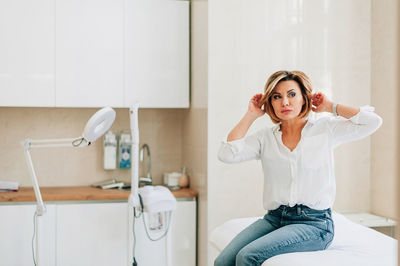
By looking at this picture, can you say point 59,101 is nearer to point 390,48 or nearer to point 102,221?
point 102,221

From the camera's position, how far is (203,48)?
3.09 m

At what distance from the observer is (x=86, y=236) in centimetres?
311

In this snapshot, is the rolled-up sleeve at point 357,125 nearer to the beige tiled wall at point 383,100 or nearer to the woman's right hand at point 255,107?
the woman's right hand at point 255,107

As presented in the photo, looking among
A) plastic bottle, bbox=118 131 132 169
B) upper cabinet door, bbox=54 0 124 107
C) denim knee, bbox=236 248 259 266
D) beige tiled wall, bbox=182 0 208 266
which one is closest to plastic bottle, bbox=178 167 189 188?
beige tiled wall, bbox=182 0 208 266

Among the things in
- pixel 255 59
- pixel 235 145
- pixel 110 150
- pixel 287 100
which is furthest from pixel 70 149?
pixel 287 100

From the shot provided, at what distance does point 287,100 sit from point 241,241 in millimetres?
640

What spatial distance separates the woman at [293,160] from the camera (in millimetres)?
2053

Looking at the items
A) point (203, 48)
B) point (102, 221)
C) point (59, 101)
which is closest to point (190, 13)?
point (203, 48)

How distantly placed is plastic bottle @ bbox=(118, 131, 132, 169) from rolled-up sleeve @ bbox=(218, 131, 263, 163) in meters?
1.36

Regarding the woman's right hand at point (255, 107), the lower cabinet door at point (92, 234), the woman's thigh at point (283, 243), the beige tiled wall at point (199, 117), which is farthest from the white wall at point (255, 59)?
the woman's thigh at point (283, 243)

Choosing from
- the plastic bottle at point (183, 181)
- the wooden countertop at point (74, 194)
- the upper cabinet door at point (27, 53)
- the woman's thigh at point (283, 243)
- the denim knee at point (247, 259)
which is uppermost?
the upper cabinet door at point (27, 53)

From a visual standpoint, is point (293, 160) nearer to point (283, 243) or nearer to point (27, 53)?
point (283, 243)

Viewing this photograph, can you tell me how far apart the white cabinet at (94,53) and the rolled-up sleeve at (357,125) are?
1.38m

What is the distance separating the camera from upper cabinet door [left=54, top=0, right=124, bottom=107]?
3189 mm
